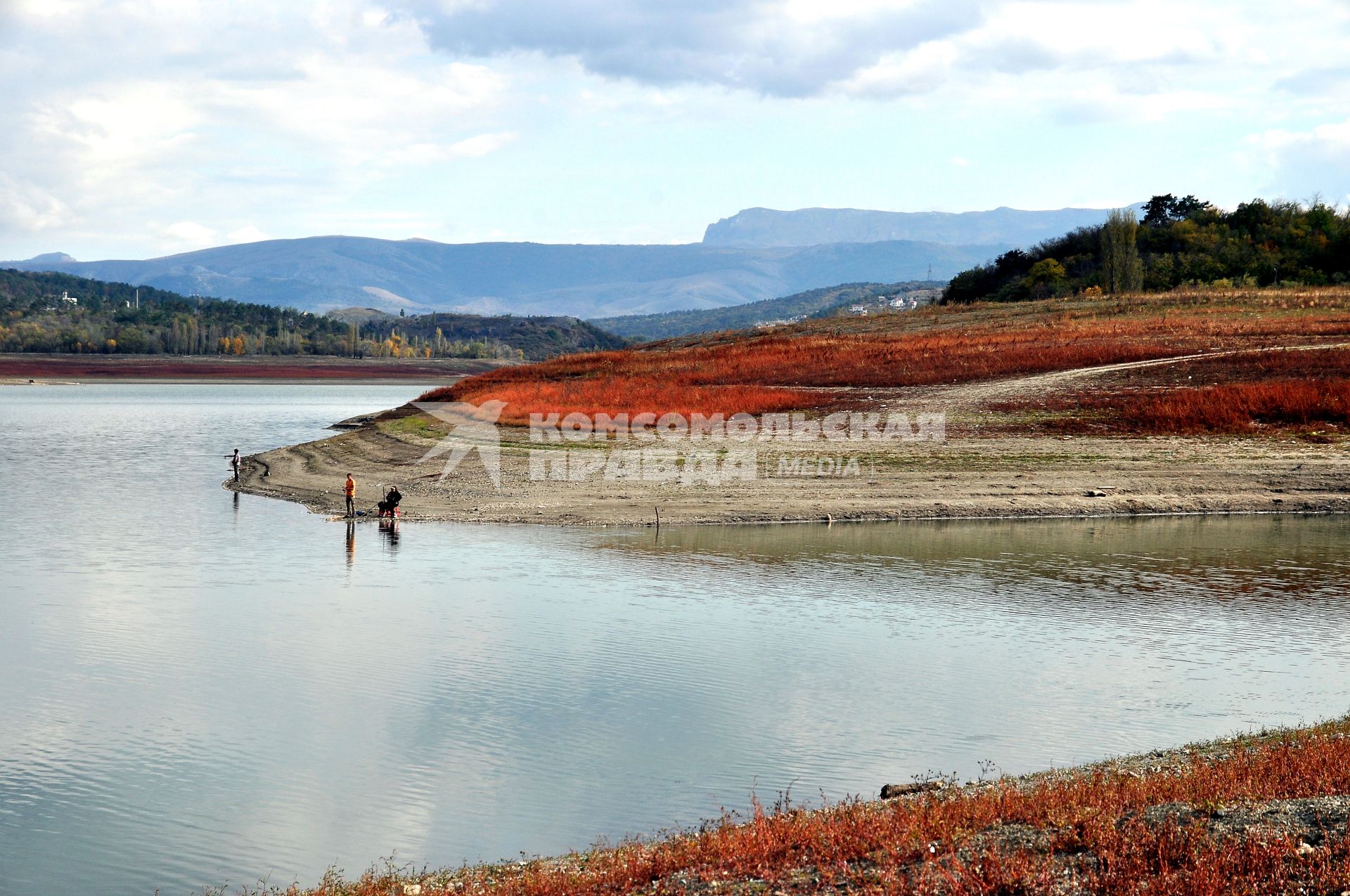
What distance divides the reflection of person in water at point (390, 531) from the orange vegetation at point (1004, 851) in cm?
2216

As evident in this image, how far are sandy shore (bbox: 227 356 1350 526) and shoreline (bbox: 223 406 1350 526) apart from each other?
0.22 feet

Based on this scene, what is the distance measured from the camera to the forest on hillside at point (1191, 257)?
10931cm

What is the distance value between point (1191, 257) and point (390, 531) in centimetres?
9916

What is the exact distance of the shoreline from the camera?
37.9 m

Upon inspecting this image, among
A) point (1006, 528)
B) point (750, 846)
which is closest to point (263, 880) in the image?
point (750, 846)

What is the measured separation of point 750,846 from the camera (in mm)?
10594

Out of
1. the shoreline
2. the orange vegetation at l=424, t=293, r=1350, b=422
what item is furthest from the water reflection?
the orange vegetation at l=424, t=293, r=1350, b=422

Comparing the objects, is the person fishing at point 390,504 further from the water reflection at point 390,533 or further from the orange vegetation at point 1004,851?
the orange vegetation at point 1004,851

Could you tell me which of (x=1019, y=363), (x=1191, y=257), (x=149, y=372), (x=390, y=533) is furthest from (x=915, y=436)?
(x=149, y=372)

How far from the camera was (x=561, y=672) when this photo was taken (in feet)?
65.9

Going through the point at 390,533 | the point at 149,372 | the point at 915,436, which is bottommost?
the point at 390,533

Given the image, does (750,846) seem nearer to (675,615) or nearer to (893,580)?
(675,615)

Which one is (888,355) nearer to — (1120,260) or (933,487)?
(933,487)

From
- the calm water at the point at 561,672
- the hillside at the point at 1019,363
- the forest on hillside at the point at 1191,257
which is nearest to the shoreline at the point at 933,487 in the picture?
the calm water at the point at 561,672
